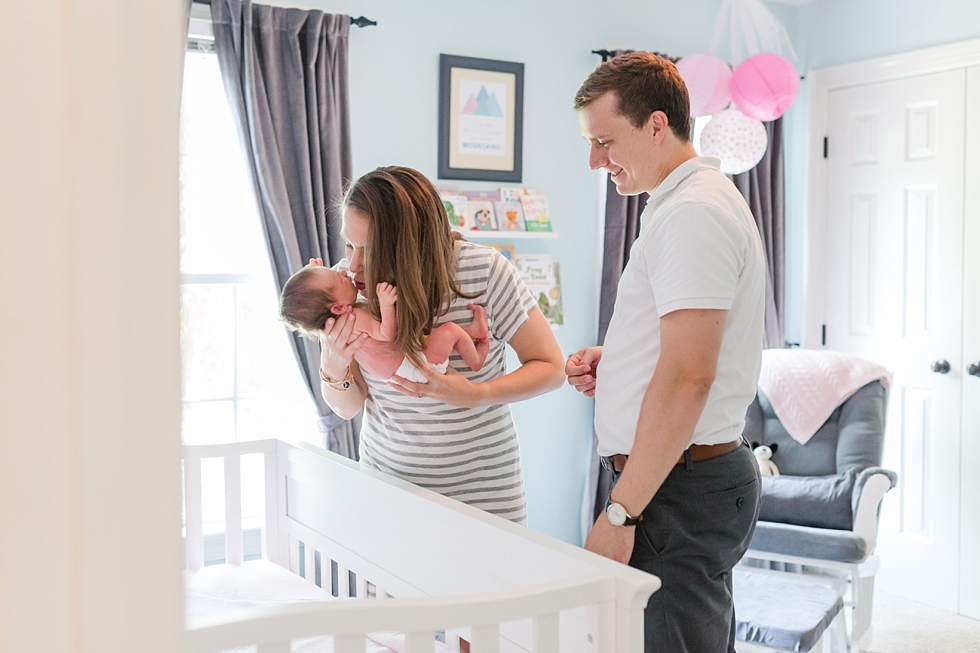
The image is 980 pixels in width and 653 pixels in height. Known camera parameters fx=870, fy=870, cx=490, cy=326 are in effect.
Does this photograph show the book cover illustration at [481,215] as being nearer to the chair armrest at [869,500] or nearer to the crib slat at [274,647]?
the chair armrest at [869,500]

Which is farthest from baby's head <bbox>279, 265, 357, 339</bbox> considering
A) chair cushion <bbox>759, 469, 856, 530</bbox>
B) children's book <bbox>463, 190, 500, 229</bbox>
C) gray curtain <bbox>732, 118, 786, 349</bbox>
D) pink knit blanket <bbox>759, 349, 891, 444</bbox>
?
gray curtain <bbox>732, 118, 786, 349</bbox>

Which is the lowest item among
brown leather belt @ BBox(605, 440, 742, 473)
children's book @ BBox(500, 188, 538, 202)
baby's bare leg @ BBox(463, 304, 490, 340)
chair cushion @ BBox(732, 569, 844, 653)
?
chair cushion @ BBox(732, 569, 844, 653)

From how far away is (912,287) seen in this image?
11.5 ft

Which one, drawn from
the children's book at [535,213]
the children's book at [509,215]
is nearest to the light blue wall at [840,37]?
the children's book at [535,213]

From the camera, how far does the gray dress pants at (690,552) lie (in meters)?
1.26

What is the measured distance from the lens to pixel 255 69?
106 inches

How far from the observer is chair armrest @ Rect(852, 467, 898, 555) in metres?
2.71

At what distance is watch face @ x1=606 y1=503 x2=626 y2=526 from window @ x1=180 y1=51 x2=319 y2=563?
5.69 ft

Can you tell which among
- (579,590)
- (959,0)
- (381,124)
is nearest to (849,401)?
(959,0)

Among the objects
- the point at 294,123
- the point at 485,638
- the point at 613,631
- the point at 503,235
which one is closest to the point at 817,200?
the point at 503,235

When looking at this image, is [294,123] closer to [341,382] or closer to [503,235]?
[503,235]

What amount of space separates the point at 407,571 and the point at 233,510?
0.78 meters

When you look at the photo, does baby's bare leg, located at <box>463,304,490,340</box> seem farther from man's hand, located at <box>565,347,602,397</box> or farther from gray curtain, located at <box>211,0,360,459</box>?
gray curtain, located at <box>211,0,360,459</box>

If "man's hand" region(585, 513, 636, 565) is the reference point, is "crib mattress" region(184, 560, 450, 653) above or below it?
below
